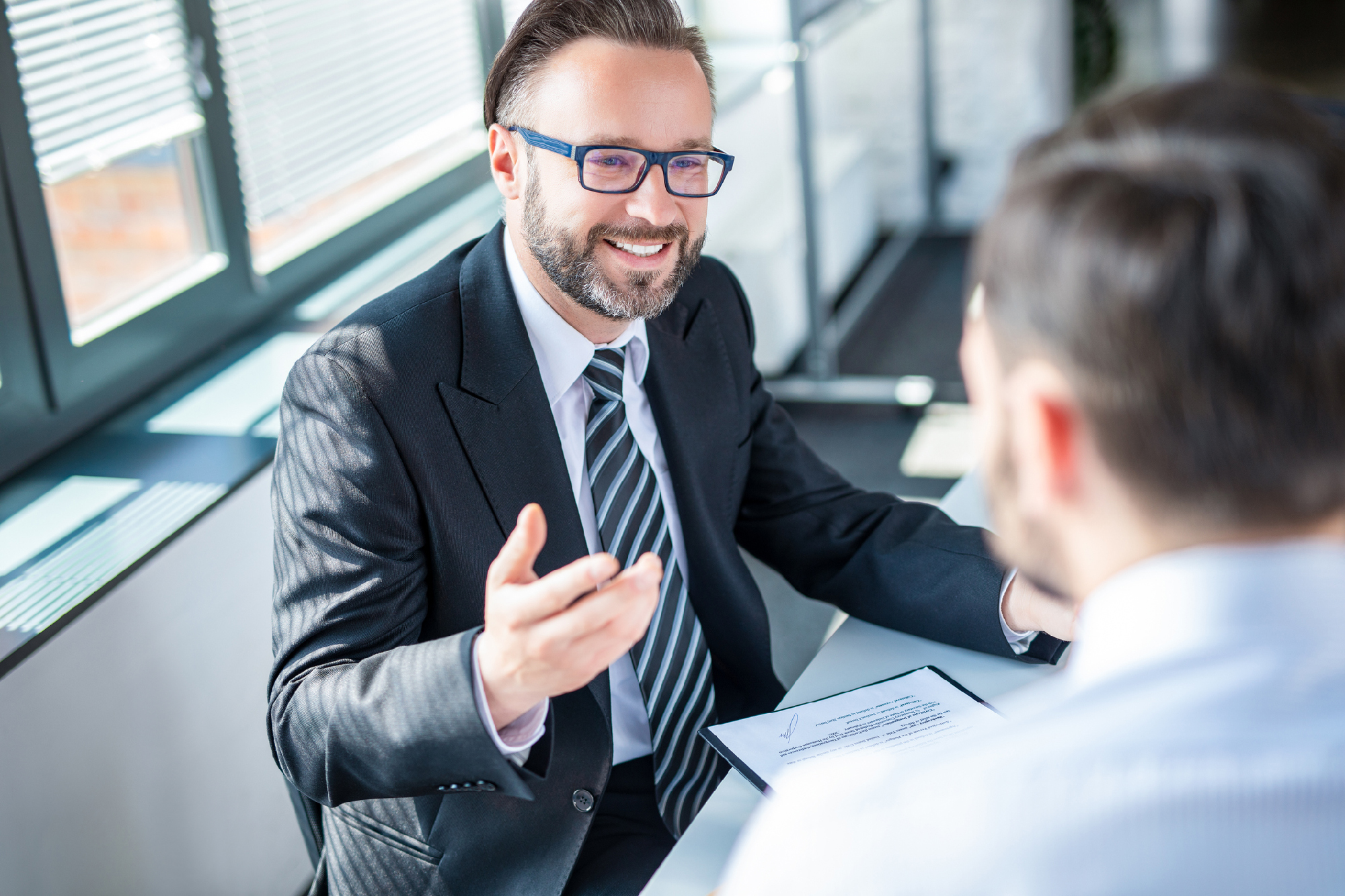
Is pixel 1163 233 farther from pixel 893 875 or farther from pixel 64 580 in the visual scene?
pixel 64 580

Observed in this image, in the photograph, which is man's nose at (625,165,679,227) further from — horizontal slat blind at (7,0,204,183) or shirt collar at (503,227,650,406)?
horizontal slat blind at (7,0,204,183)

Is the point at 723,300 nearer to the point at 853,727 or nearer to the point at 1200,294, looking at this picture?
the point at 853,727

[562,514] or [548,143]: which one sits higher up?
[548,143]

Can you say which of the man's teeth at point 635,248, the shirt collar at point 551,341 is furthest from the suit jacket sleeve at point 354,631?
the man's teeth at point 635,248

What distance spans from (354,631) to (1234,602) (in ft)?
2.61

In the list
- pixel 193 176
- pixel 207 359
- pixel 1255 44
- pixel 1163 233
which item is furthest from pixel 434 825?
pixel 1255 44

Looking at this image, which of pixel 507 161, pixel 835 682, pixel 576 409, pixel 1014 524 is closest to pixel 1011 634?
pixel 835 682

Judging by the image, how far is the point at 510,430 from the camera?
4.09 ft

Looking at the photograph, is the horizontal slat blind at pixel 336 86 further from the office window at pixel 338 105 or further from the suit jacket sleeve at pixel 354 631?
the suit jacket sleeve at pixel 354 631

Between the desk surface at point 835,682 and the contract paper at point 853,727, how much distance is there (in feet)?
0.07

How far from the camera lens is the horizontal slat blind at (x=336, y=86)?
256 cm

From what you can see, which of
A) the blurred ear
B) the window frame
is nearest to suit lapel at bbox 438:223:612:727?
the blurred ear

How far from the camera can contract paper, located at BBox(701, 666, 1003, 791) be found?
106cm

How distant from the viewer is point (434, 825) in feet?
3.90
